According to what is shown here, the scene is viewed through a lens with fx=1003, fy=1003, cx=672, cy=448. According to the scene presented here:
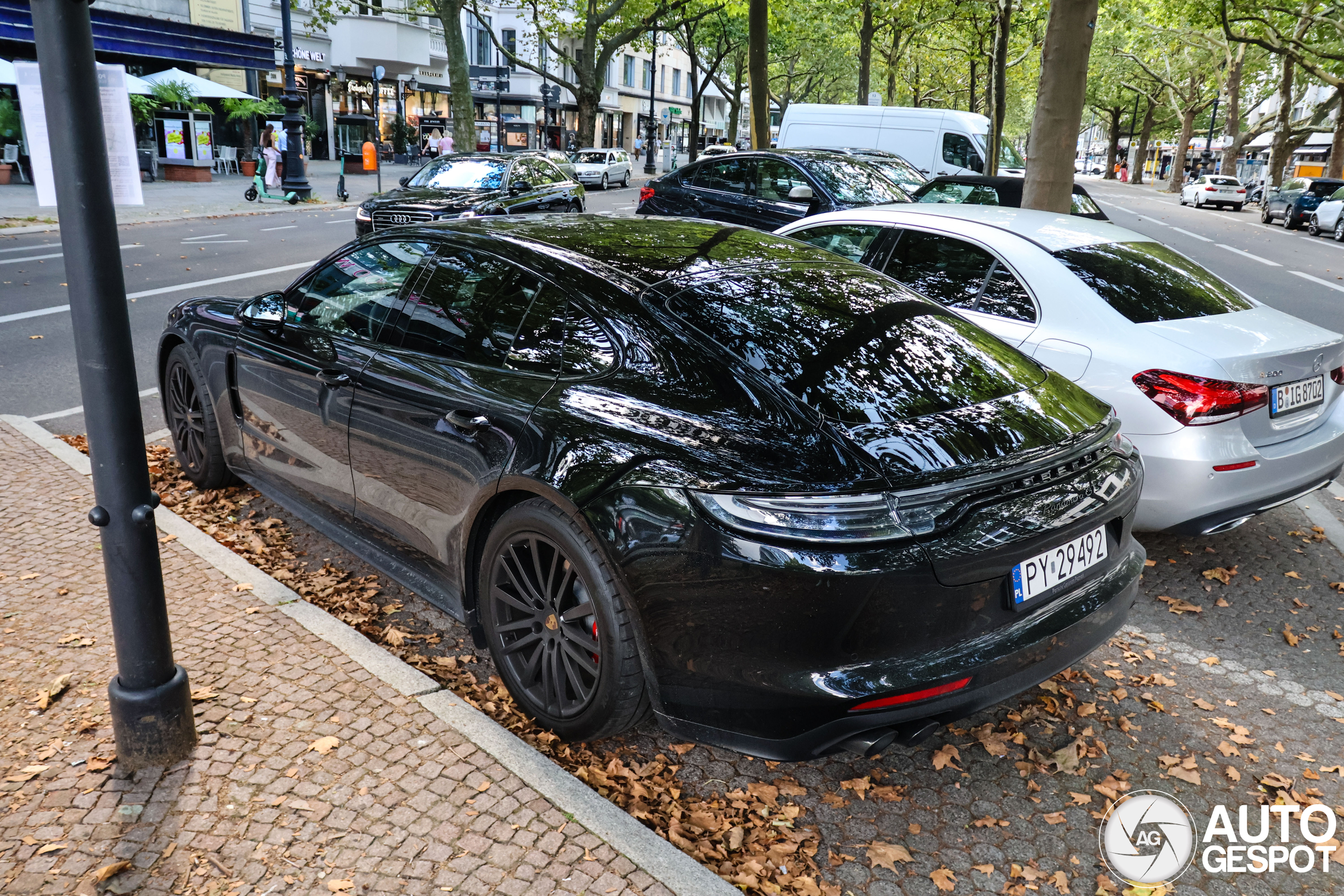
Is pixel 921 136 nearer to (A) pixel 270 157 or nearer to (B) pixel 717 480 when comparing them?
(A) pixel 270 157

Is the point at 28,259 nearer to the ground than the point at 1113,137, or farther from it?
nearer to the ground

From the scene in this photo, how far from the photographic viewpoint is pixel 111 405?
8.74 feet

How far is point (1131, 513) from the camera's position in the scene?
3295 mm

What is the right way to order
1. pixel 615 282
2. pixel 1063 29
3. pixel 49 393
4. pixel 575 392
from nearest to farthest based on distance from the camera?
pixel 575 392, pixel 615 282, pixel 49 393, pixel 1063 29

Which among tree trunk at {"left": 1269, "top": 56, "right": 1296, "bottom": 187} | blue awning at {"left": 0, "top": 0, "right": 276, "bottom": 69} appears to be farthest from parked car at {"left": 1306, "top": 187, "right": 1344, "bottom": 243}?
blue awning at {"left": 0, "top": 0, "right": 276, "bottom": 69}

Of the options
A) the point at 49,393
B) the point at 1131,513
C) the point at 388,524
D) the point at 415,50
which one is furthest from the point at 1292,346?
the point at 415,50

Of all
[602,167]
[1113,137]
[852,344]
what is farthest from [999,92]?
[1113,137]

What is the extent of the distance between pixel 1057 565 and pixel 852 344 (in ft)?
2.99

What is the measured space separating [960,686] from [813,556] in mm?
592

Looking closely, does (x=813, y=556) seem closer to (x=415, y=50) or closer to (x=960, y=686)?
(x=960, y=686)

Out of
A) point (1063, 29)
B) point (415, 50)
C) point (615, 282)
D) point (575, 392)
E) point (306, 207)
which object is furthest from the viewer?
point (415, 50)

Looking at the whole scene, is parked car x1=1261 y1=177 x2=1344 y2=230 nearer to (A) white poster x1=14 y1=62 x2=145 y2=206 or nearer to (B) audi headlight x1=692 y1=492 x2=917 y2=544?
(B) audi headlight x1=692 y1=492 x2=917 y2=544

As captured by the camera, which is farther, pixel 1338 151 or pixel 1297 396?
pixel 1338 151

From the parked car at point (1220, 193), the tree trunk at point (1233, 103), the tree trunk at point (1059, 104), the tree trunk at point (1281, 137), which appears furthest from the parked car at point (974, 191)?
the tree trunk at point (1233, 103)
